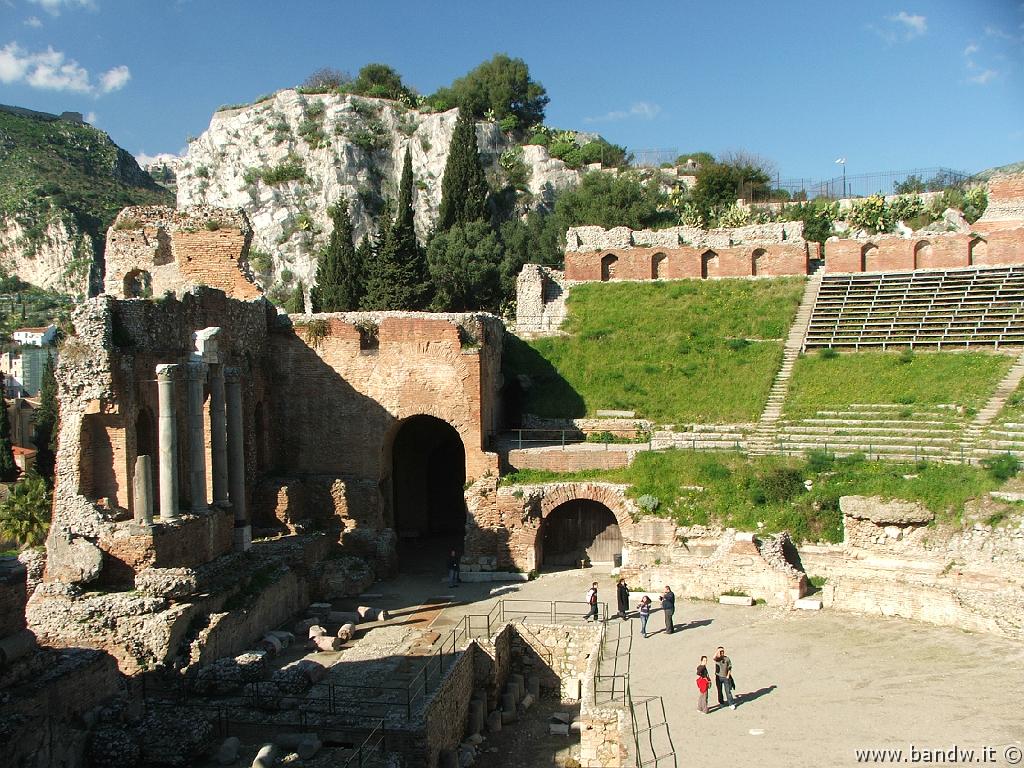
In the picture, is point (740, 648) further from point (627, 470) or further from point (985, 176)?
point (985, 176)

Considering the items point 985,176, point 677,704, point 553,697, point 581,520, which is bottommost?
point 553,697

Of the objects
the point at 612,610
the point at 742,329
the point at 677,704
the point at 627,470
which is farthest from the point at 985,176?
the point at 677,704

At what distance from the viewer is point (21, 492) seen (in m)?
29.4

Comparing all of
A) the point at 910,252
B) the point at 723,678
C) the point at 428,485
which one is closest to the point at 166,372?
the point at 723,678

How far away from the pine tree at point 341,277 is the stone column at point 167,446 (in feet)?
84.3

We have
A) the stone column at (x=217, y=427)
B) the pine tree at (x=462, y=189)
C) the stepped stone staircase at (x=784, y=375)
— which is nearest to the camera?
the stone column at (x=217, y=427)

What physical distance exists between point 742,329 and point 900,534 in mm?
13697

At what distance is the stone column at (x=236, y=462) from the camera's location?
19047mm

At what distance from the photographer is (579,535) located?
73.7 feet

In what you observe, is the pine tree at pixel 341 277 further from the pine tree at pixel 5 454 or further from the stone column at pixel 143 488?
the stone column at pixel 143 488

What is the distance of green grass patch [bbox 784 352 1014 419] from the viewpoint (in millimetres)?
24453

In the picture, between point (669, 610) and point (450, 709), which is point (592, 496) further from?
point (450, 709)

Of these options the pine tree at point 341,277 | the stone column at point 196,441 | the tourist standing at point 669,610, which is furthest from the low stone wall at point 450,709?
the pine tree at point 341,277

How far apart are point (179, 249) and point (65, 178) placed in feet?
277
